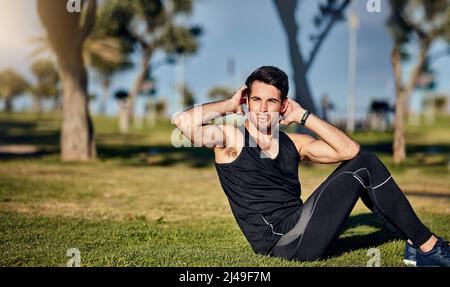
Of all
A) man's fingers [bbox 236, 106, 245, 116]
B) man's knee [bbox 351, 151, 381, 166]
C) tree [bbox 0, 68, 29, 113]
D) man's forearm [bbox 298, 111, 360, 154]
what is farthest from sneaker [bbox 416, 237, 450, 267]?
tree [bbox 0, 68, 29, 113]

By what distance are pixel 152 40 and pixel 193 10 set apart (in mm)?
4100

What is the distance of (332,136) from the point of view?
515 cm

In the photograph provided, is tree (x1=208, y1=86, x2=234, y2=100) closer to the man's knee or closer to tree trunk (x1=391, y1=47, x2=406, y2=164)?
tree trunk (x1=391, y1=47, x2=406, y2=164)

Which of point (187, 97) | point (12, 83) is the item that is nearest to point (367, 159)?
point (187, 97)

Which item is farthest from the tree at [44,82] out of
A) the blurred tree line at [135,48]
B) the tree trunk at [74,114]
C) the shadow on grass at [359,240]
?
the shadow on grass at [359,240]

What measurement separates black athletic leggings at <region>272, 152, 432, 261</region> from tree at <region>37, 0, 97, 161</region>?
14.9m

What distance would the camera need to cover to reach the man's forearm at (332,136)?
5094 mm

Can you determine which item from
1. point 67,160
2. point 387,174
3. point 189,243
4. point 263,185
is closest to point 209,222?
point 189,243

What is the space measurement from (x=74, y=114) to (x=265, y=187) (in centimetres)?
1524

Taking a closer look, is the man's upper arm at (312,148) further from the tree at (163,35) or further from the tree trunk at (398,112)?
the tree at (163,35)

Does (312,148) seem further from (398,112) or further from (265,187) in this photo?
(398,112)

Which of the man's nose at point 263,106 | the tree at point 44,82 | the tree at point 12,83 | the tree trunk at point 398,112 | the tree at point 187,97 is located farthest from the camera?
the tree at point 12,83

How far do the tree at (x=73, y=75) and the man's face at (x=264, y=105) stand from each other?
46.6 ft

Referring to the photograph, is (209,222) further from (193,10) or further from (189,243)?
(193,10)
